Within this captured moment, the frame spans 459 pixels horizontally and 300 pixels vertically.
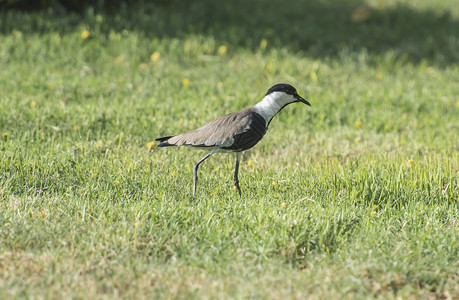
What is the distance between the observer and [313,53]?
8758 millimetres

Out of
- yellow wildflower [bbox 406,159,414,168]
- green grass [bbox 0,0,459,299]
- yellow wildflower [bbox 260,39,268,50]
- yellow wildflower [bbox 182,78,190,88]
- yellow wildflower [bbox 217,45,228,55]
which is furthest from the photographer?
yellow wildflower [bbox 260,39,268,50]

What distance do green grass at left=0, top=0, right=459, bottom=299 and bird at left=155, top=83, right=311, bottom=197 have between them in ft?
1.37

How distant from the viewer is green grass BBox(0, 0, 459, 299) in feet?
10.6

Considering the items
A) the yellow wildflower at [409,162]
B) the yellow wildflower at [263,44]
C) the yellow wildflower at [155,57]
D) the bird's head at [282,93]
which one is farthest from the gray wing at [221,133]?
the yellow wildflower at [263,44]

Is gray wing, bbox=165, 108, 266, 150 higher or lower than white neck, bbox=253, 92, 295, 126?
lower

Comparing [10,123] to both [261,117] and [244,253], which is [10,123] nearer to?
[261,117]

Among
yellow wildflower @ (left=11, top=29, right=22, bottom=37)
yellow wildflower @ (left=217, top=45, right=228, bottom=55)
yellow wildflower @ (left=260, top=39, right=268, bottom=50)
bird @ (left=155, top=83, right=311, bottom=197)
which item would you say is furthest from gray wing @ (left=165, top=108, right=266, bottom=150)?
yellow wildflower @ (left=11, top=29, right=22, bottom=37)

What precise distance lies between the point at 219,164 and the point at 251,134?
1054mm

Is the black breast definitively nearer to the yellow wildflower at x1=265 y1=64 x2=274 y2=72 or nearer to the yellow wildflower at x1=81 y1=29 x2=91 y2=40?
the yellow wildflower at x1=265 y1=64 x2=274 y2=72

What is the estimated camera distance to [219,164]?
16.7 feet

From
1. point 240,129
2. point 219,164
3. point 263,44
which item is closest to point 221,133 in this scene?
point 240,129

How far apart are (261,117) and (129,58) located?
13.8 feet

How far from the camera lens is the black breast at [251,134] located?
13.4 ft

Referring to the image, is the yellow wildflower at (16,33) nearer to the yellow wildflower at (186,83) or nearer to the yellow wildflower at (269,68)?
the yellow wildflower at (186,83)
